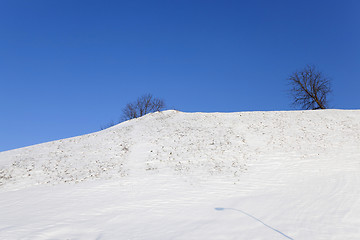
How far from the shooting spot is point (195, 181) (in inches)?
512

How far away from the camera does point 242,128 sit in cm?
2156

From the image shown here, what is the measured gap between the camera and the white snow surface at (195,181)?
26.2 feet

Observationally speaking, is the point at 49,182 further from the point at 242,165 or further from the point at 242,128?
the point at 242,128

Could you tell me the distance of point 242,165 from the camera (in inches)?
594

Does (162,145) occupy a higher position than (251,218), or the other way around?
(162,145)

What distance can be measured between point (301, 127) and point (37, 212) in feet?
66.4

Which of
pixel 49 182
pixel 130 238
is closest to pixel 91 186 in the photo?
pixel 49 182

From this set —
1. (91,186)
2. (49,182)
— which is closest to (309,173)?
(91,186)

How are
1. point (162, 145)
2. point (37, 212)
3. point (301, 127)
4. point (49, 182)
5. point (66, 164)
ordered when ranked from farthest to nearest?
point (301, 127), point (162, 145), point (66, 164), point (49, 182), point (37, 212)

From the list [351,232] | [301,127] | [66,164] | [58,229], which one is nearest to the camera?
[351,232]

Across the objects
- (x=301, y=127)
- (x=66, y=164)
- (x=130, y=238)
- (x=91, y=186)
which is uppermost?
(x=301, y=127)

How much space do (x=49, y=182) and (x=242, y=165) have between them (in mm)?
11595

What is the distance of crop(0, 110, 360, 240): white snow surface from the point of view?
26.2 ft

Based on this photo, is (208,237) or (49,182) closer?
(208,237)
